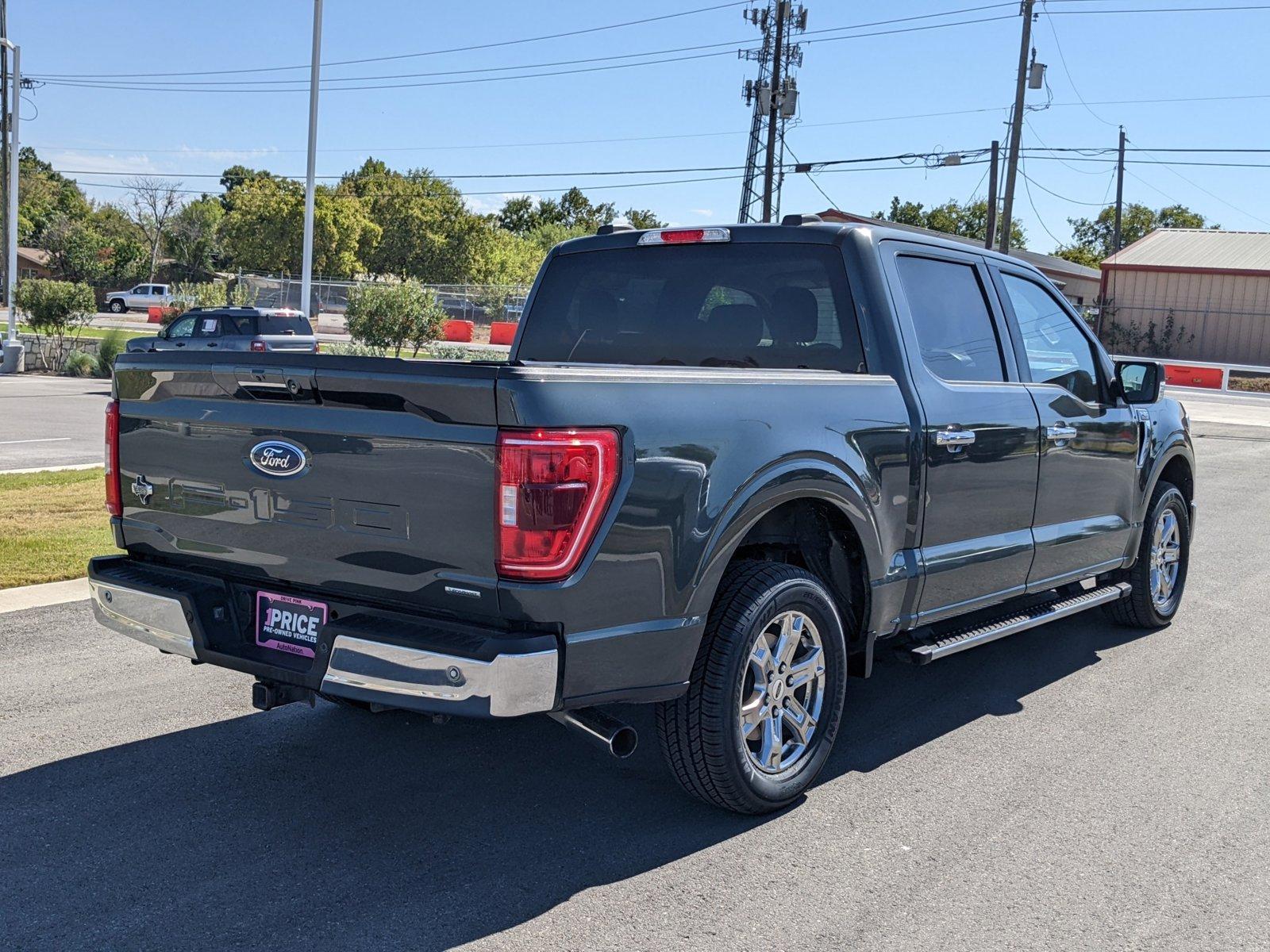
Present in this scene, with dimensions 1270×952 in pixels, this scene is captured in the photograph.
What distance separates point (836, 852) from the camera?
159 inches

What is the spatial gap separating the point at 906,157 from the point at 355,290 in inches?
903

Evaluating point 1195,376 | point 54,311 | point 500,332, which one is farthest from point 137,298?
point 1195,376

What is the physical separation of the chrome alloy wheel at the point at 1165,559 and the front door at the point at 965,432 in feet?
5.77

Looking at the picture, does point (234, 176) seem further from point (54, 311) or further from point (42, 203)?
point (54, 311)

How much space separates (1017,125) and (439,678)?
3697cm

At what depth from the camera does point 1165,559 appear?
7.23m

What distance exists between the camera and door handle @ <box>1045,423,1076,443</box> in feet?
18.7

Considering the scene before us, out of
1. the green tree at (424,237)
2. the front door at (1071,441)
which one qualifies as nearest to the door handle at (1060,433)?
the front door at (1071,441)

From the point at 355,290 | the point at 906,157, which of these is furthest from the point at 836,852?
the point at 906,157

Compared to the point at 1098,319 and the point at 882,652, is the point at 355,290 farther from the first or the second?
the point at 1098,319

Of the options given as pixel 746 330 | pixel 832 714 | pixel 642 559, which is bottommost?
pixel 832 714

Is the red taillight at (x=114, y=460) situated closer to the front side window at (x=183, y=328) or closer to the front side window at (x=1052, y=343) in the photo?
the front side window at (x=1052, y=343)

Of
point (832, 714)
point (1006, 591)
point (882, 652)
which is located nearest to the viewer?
point (832, 714)

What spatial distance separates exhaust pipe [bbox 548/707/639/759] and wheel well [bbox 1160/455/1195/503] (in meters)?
4.60
